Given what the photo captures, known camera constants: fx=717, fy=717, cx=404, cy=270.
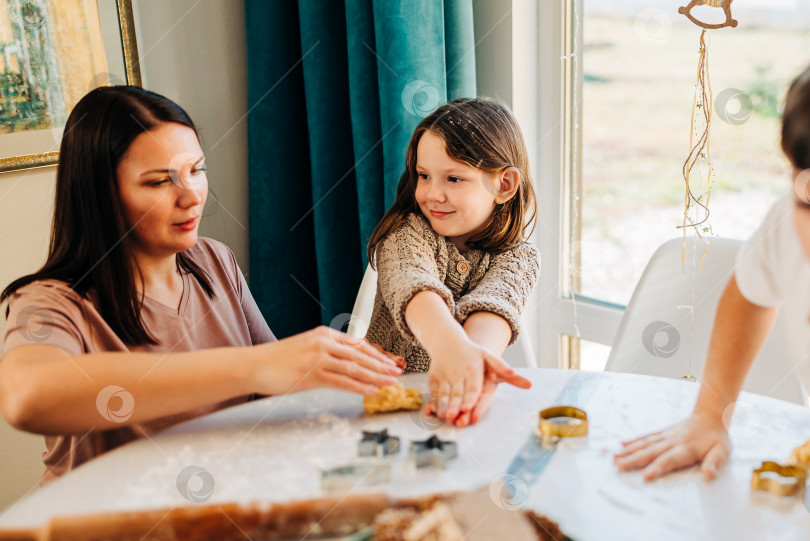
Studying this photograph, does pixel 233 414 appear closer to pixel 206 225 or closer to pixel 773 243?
pixel 773 243

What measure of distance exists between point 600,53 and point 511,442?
3.77 ft

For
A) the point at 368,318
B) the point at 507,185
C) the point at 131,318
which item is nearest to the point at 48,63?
the point at 131,318

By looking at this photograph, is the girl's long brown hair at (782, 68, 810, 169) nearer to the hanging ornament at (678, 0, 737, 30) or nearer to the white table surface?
the white table surface

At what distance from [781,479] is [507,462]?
28cm

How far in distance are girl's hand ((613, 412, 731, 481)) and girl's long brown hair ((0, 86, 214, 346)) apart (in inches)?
28.3

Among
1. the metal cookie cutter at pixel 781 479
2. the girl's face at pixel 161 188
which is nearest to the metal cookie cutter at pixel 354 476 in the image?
the metal cookie cutter at pixel 781 479

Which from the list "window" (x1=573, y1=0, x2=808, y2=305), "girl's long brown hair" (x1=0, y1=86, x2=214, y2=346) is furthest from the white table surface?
"window" (x1=573, y1=0, x2=808, y2=305)

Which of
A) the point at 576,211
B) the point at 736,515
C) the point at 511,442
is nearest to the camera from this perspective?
the point at 736,515

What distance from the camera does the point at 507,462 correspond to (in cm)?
80

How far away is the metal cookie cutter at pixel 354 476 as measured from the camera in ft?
2.49

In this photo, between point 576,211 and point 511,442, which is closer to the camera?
A: point 511,442

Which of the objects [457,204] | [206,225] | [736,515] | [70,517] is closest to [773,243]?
[736,515]

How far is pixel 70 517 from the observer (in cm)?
73

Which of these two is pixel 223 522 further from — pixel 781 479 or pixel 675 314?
pixel 675 314
